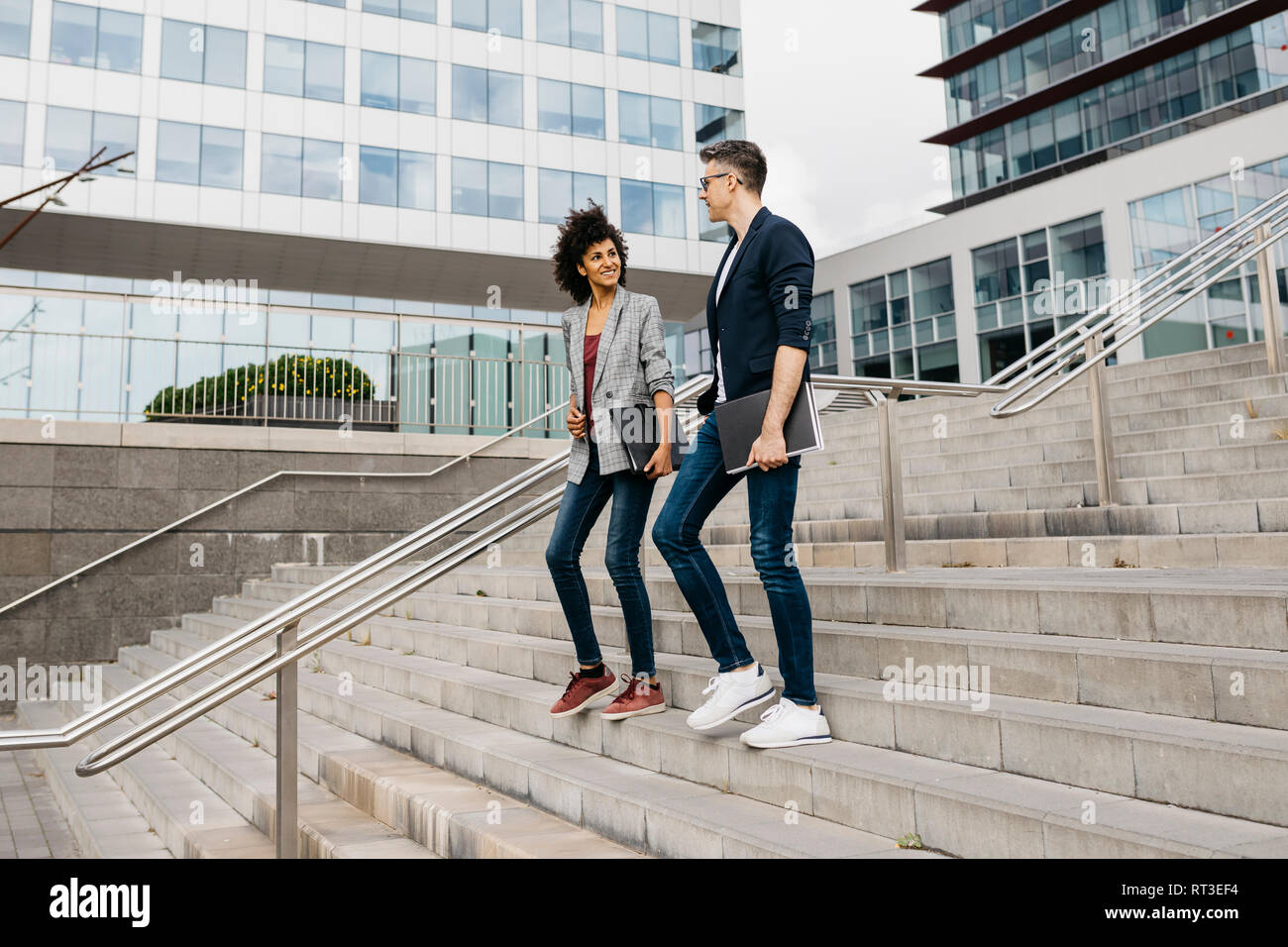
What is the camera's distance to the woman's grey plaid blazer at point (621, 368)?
398cm

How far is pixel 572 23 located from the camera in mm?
28109

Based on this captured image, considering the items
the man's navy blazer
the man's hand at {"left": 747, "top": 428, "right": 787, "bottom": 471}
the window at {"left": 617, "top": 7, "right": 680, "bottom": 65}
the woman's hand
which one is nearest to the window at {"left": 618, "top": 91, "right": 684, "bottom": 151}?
the window at {"left": 617, "top": 7, "right": 680, "bottom": 65}

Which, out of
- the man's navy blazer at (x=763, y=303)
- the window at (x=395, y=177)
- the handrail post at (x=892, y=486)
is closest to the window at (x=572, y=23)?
the window at (x=395, y=177)

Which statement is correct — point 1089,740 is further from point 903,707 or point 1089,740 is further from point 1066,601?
point 1066,601

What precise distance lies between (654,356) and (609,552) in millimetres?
821

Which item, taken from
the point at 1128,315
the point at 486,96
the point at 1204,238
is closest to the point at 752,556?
the point at 1128,315

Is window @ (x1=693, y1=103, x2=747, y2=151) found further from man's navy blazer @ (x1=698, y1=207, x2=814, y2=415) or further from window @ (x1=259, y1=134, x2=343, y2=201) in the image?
man's navy blazer @ (x1=698, y1=207, x2=814, y2=415)

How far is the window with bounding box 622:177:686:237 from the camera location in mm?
28062

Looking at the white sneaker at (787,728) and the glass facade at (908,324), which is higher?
the glass facade at (908,324)

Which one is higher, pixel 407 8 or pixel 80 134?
pixel 407 8

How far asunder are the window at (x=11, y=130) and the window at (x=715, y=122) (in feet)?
56.9

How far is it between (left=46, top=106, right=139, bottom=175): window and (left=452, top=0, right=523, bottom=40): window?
8966mm

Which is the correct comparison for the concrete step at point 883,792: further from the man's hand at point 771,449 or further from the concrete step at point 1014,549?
the concrete step at point 1014,549
